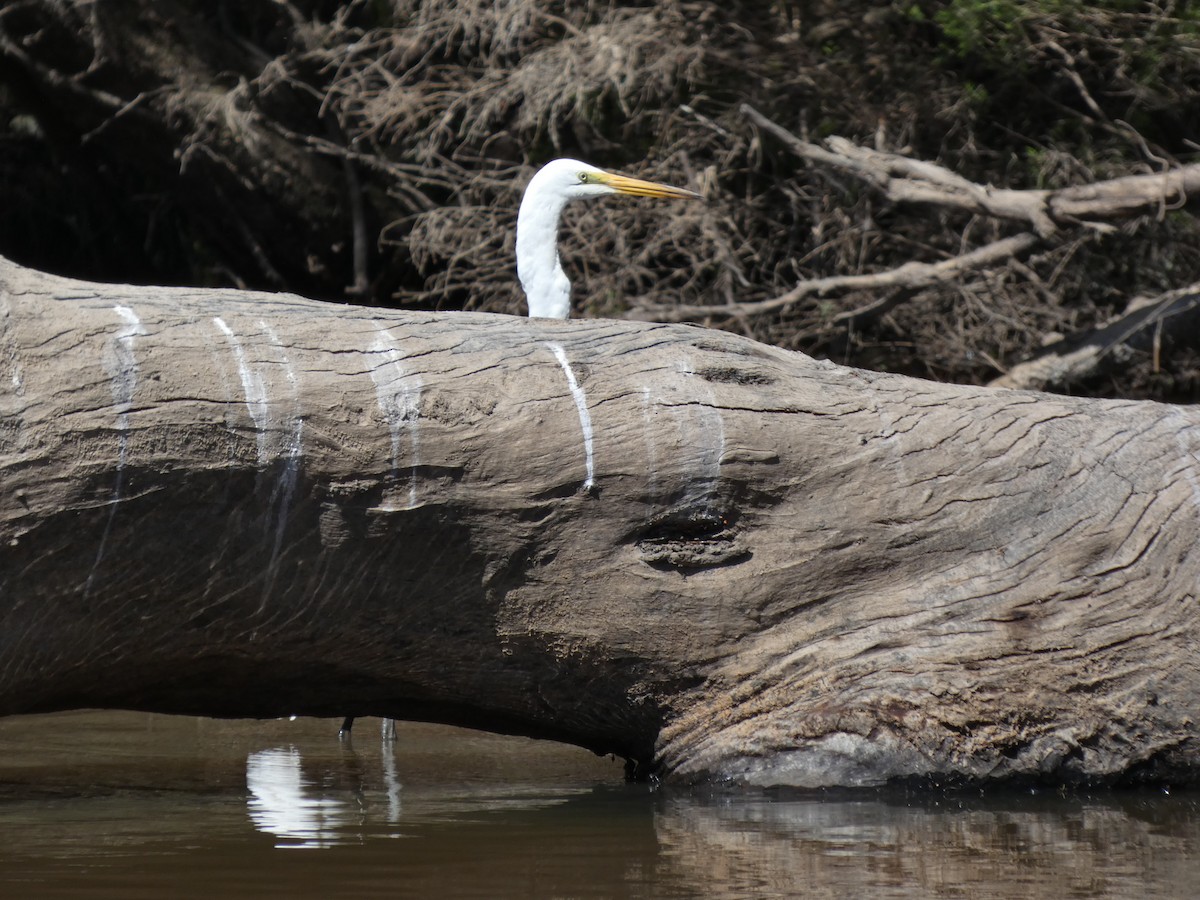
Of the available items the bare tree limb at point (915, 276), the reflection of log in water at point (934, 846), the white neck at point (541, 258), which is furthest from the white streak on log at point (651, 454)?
the bare tree limb at point (915, 276)

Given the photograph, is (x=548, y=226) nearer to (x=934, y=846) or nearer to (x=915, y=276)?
(x=915, y=276)

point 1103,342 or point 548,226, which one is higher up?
point 548,226

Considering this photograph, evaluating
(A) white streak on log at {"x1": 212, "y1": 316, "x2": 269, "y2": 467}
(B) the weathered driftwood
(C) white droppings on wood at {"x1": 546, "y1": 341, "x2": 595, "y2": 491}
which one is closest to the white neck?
(B) the weathered driftwood

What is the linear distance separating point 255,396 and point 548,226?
235cm

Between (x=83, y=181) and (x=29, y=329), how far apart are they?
20.7ft

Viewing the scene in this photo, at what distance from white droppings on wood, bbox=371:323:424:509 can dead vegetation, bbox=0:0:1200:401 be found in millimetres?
3474

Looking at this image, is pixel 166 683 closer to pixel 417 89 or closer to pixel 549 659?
pixel 549 659

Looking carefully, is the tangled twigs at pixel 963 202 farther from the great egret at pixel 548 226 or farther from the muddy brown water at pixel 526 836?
the muddy brown water at pixel 526 836

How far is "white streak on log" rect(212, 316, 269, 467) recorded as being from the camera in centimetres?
391

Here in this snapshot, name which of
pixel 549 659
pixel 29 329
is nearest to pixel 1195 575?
pixel 549 659

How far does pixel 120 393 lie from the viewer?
3.81m

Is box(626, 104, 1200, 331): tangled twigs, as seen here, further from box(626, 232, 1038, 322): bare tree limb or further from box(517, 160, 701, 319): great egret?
box(517, 160, 701, 319): great egret

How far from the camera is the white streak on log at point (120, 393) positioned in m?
3.78

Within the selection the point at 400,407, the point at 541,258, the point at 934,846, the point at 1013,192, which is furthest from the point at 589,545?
the point at 1013,192
